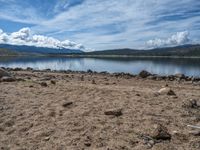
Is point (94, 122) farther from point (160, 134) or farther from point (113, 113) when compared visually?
point (160, 134)

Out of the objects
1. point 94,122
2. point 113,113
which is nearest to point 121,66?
point 113,113

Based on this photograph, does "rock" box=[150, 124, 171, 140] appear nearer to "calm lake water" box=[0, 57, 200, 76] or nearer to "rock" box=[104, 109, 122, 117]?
"rock" box=[104, 109, 122, 117]

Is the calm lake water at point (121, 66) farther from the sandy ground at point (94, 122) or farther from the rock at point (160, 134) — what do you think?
the rock at point (160, 134)

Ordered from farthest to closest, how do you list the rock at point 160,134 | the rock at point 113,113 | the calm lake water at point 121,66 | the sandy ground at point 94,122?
the calm lake water at point 121,66, the rock at point 113,113, the rock at point 160,134, the sandy ground at point 94,122

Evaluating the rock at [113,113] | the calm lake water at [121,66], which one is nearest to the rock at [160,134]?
the rock at [113,113]

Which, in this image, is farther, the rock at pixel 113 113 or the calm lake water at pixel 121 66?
the calm lake water at pixel 121 66

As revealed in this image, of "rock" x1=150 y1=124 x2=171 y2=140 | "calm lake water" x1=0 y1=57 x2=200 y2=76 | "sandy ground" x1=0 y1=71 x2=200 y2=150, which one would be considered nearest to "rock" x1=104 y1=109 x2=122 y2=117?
"sandy ground" x1=0 y1=71 x2=200 y2=150

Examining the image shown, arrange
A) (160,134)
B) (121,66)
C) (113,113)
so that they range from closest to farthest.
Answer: (160,134)
(113,113)
(121,66)

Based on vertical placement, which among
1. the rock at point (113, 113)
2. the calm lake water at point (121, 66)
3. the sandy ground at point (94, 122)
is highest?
the rock at point (113, 113)

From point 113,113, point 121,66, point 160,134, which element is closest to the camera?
point 160,134

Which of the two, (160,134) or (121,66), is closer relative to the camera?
(160,134)

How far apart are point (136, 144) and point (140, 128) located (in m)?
1.05

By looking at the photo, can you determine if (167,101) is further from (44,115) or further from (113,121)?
(44,115)

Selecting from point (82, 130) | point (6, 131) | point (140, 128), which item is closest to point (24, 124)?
point (6, 131)
